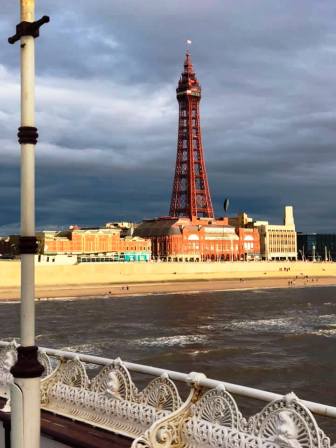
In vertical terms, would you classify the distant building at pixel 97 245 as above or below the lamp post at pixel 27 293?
above

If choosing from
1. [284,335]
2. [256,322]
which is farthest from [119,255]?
[284,335]

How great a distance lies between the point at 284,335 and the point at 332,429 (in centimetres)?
1641

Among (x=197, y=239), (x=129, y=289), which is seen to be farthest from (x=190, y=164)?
(x=129, y=289)

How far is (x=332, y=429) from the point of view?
11.4m

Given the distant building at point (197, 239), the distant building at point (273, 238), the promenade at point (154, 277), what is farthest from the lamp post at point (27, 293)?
the distant building at point (273, 238)

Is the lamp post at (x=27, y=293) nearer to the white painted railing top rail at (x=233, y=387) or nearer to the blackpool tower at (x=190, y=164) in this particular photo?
the white painted railing top rail at (x=233, y=387)

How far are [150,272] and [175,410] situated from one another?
291 feet

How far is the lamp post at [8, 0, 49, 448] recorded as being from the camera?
11.6 ft

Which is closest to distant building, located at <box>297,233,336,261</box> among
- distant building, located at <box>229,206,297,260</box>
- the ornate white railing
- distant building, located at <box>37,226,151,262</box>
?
distant building, located at <box>229,206,297,260</box>

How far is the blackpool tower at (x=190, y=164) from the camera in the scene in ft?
413

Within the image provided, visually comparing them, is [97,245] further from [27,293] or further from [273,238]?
[27,293]

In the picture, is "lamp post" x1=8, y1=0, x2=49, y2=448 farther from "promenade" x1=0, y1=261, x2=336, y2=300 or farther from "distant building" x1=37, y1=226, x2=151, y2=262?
"distant building" x1=37, y1=226, x2=151, y2=262

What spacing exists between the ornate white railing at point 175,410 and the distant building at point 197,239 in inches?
4406

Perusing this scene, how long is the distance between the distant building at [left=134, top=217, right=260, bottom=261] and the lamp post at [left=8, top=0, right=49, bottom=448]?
11410 centimetres
